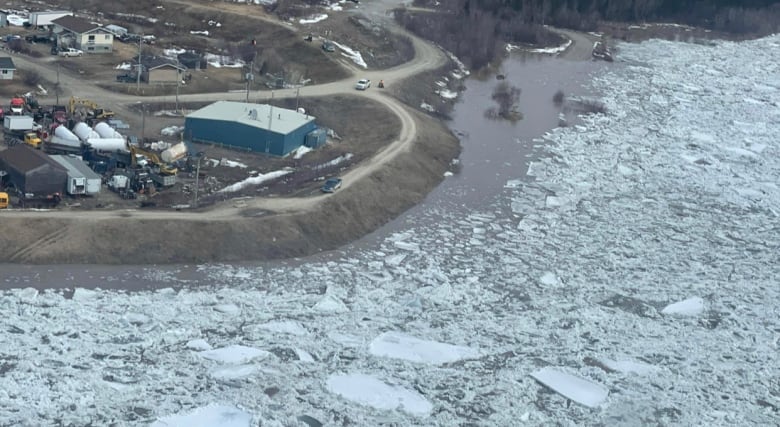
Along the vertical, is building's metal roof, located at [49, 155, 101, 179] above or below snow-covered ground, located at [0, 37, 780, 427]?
above

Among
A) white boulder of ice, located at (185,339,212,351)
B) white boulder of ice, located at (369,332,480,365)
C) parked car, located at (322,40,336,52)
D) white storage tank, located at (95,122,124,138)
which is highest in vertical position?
parked car, located at (322,40,336,52)

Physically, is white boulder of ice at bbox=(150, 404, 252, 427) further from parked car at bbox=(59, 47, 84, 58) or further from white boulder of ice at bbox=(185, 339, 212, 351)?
parked car at bbox=(59, 47, 84, 58)

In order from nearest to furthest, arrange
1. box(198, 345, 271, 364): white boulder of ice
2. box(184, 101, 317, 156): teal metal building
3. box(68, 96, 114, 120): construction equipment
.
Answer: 1. box(198, 345, 271, 364): white boulder of ice
2. box(184, 101, 317, 156): teal metal building
3. box(68, 96, 114, 120): construction equipment

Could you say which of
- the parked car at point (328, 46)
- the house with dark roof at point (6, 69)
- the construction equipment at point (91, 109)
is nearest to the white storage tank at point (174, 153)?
the construction equipment at point (91, 109)

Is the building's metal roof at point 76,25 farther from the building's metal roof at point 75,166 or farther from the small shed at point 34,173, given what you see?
the small shed at point 34,173

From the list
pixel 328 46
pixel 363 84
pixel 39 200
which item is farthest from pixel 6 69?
pixel 328 46

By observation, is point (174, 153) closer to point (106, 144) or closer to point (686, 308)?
point (106, 144)

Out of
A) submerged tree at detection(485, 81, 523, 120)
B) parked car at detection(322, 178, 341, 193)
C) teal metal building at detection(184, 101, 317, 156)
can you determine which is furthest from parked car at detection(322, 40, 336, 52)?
parked car at detection(322, 178, 341, 193)
